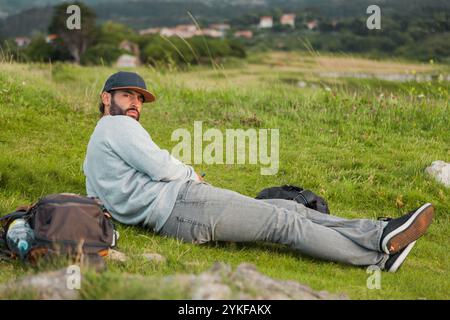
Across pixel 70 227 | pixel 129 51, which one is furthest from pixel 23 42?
pixel 70 227

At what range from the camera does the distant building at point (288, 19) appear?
86.4m

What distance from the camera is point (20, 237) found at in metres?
5.25

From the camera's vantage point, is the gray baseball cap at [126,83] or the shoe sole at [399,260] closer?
the shoe sole at [399,260]

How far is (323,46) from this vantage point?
215ft

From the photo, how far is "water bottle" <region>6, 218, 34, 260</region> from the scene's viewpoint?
5133mm

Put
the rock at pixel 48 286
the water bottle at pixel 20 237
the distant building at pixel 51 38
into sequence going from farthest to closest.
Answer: the distant building at pixel 51 38
the water bottle at pixel 20 237
the rock at pixel 48 286

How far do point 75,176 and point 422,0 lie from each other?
54971 mm

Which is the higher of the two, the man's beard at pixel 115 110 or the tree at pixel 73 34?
the tree at pixel 73 34

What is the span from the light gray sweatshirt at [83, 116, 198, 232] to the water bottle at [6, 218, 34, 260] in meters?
0.80

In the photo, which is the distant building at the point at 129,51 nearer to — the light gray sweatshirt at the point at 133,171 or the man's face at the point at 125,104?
the man's face at the point at 125,104

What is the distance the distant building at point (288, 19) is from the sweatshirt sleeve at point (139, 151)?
3201 inches

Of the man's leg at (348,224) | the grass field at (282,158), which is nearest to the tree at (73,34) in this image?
the grass field at (282,158)

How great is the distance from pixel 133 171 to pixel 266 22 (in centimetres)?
9019
